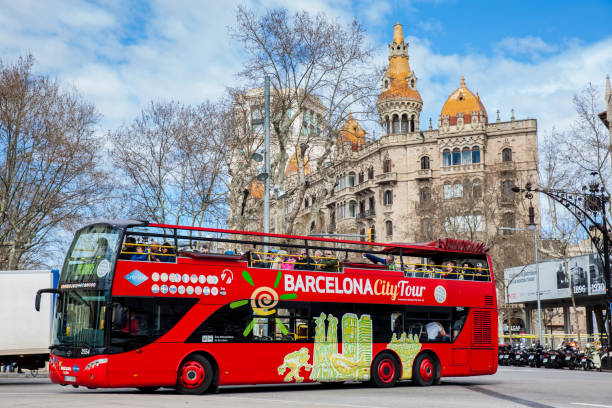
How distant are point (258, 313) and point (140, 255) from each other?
2.83m

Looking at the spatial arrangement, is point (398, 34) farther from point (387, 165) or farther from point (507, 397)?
point (507, 397)

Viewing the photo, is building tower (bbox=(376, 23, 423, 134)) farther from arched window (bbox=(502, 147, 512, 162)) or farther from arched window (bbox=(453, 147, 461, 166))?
arched window (bbox=(502, 147, 512, 162))

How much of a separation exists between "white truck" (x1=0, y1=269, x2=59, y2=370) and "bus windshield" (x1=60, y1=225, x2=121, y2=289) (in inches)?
198

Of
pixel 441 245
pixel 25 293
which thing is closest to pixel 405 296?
pixel 441 245

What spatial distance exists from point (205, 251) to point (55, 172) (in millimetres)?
19854

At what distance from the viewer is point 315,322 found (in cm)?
1591

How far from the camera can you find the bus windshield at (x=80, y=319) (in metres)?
13.4

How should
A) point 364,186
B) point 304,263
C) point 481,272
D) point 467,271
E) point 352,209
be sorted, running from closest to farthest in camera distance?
point 304,263
point 467,271
point 481,272
point 364,186
point 352,209

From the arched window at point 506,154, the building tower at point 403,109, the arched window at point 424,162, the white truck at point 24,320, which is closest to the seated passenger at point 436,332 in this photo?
the white truck at point 24,320

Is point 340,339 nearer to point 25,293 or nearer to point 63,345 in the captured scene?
point 63,345

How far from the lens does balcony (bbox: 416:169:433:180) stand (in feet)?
248

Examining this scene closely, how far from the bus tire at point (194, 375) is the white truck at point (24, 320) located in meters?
6.11

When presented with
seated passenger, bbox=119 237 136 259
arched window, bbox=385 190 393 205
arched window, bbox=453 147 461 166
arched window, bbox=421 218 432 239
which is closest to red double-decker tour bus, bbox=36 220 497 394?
seated passenger, bbox=119 237 136 259

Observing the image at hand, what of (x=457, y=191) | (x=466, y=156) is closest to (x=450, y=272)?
(x=457, y=191)
